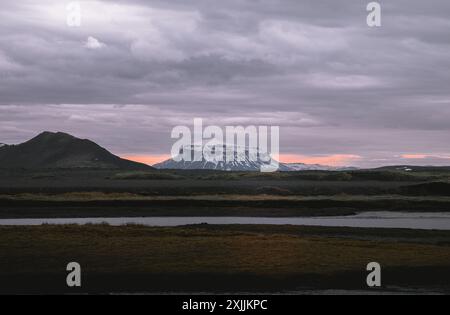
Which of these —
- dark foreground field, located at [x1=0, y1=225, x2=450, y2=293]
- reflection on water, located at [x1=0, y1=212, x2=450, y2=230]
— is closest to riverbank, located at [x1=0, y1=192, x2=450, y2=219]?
reflection on water, located at [x1=0, y1=212, x2=450, y2=230]

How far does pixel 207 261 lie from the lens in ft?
138

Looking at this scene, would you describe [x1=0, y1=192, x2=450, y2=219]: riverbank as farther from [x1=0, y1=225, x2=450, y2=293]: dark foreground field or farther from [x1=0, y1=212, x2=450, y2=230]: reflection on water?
[x1=0, y1=225, x2=450, y2=293]: dark foreground field

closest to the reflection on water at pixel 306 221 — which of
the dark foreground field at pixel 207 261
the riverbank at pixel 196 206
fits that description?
the riverbank at pixel 196 206

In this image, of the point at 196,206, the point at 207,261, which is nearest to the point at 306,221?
the point at 196,206

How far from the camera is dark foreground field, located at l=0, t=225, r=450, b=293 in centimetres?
3622

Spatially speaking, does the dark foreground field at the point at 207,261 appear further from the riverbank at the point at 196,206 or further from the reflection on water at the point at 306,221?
the riverbank at the point at 196,206

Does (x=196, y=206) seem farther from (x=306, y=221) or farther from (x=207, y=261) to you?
(x=207, y=261)

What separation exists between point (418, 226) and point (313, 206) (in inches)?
1319

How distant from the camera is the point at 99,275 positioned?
37812 mm

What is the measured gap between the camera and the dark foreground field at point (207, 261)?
36.2 metres

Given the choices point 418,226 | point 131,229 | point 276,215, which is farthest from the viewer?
point 276,215
